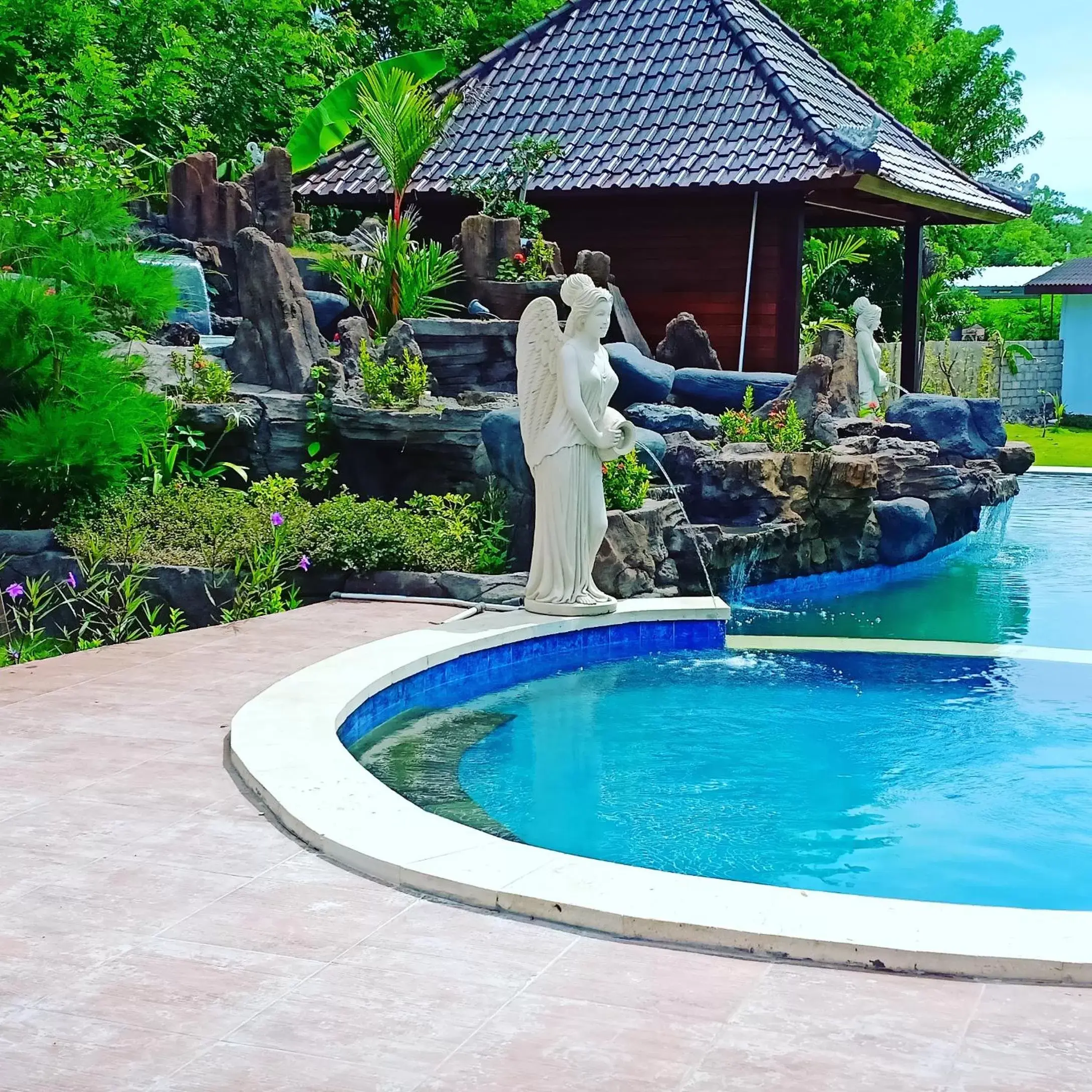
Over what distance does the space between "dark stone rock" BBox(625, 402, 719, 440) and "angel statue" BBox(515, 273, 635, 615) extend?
455 centimetres

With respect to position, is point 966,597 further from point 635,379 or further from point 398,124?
point 398,124

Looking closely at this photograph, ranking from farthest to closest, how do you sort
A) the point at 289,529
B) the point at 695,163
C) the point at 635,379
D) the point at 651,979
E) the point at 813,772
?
1. the point at 695,163
2. the point at 635,379
3. the point at 289,529
4. the point at 813,772
5. the point at 651,979

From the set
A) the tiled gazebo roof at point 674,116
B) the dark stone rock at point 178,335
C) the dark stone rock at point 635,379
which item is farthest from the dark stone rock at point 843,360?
the dark stone rock at point 178,335

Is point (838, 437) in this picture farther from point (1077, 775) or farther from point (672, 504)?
point (1077, 775)

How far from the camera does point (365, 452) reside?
1261 cm

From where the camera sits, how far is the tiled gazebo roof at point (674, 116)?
699 inches

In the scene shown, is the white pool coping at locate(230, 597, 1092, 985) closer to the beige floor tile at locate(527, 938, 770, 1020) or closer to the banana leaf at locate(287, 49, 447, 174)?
the beige floor tile at locate(527, 938, 770, 1020)

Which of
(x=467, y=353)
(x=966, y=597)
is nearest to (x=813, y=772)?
(x=966, y=597)

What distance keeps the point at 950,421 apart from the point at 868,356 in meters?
2.20

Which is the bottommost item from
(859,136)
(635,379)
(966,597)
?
(966,597)

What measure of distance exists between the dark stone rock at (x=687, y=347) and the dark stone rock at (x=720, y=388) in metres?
0.38

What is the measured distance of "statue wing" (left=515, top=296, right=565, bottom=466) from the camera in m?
9.91

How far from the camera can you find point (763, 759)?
7.70 metres

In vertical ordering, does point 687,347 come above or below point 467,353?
above
